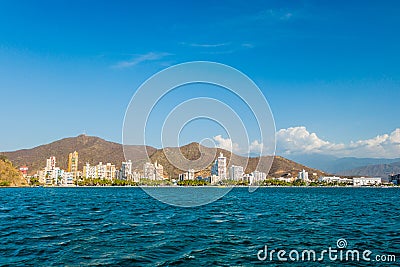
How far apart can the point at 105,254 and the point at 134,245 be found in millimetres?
2212

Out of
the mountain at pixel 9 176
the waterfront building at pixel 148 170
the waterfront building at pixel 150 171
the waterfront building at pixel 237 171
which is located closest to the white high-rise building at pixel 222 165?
the waterfront building at pixel 237 171

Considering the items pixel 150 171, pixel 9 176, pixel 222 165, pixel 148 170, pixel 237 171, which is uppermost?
pixel 222 165

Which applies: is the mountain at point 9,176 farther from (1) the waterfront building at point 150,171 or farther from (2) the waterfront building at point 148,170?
(2) the waterfront building at point 148,170

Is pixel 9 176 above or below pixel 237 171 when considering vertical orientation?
below

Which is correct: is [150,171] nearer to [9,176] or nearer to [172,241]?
[172,241]

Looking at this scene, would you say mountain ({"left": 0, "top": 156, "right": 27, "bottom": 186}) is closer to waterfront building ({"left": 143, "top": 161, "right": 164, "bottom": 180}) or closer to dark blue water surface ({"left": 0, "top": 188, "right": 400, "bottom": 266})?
waterfront building ({"left": 143, "top": 161, "right": 164, "bottom": 180})

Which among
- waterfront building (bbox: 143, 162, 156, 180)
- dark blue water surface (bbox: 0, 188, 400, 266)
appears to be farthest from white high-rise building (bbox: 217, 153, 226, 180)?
dark blue water surface (bbox: 0, 188, 400, 266)

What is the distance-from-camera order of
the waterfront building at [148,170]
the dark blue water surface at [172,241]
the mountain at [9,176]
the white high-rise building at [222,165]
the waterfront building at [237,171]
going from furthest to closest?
1. the mountain at [9,176]
2. the waterfront building at [148,170]
3. the white high-rise building at [222,165]
4. the waterfront building at [237,171]
5. the dark blue water surface at [172,241]

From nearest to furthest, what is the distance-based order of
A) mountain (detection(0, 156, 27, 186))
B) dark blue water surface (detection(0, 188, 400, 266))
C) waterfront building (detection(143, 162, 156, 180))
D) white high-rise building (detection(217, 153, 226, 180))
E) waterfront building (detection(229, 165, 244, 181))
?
dark blue water surface (detection(0, 188, 400, 266))
waterfront building (detection(229, 165, 244, 181))
white high-rise building (detection(217, 153, 226, 180))
waterfront building (detection(143, 162, 156, 180))
mountain (detection(0, 156, 27, 186))

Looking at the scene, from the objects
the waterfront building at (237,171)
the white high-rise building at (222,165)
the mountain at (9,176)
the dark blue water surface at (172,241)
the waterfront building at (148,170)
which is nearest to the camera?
the dark blue water surface at (172,241)

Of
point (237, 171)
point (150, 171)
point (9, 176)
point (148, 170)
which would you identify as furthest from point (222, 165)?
point (9, 176)

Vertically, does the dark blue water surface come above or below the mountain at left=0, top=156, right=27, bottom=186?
below

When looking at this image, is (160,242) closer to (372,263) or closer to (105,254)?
(105,254)

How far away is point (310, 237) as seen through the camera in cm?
2069
